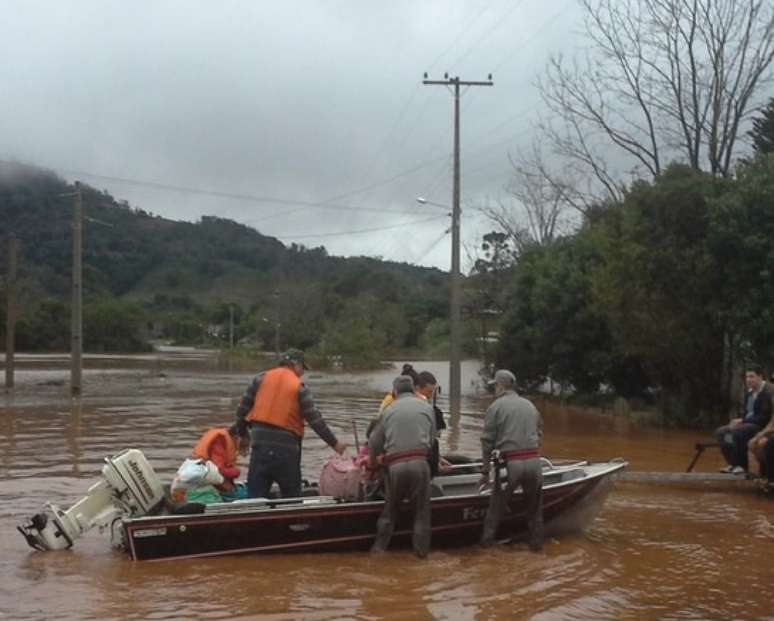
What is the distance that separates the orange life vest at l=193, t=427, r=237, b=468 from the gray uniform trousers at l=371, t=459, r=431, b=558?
5.66 feet

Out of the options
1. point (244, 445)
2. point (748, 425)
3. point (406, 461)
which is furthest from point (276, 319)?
point (406, 461)

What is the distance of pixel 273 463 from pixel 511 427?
2.44 m

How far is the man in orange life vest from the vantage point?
1051cm

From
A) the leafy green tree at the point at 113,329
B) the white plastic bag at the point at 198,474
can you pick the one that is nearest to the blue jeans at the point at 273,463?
the white plastic bag at the point at 198,474

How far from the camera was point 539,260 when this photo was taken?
39.1 metres

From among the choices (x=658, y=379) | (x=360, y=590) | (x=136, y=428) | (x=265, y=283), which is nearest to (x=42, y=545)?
(x=360, y=590)

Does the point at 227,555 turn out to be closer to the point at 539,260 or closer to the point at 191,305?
the point at 539,260

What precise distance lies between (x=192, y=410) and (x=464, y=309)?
79.3 feet

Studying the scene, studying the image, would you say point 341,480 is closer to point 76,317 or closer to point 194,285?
point 76,317

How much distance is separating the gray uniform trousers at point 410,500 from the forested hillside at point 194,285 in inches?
2296

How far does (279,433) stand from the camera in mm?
10531

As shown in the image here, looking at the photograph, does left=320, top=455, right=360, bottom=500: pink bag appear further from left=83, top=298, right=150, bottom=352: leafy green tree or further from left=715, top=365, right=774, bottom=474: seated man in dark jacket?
left=83, top=298, right=150, bottom=352: leafy green tree

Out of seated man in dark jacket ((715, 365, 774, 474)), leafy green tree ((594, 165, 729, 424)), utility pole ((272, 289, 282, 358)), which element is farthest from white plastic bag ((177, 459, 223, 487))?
utility pole ((272, 289, 282, 358))

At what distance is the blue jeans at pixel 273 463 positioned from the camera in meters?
10.5
